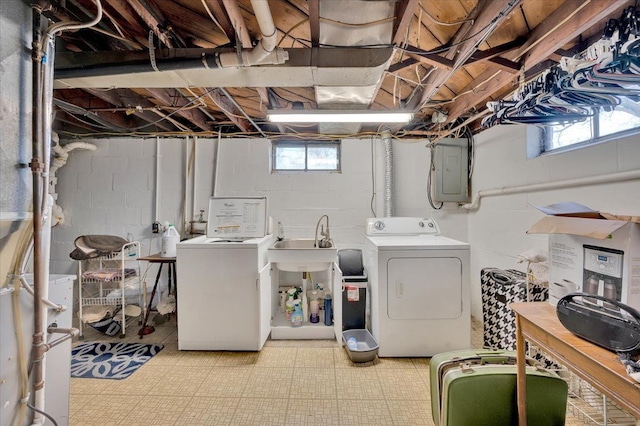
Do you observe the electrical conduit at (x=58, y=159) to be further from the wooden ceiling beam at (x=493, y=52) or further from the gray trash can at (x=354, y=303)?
the wooden ceiling beam at (x=493, y=52)

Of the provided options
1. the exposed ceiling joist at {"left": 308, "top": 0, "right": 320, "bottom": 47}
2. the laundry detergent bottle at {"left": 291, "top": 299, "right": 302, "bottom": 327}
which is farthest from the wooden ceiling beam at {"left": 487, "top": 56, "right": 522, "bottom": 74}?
the laundry detergent bottle at {"left": 291, "top": 299, "right": 302, "bottom": 327}

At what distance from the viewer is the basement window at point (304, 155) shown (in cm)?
355

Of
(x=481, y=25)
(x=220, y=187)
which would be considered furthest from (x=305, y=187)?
(x=481, y=25)

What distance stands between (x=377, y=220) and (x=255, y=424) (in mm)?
2126

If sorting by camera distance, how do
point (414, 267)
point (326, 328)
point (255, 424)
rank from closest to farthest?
point (255, 424) → point (414, 267) → point (326, 328)

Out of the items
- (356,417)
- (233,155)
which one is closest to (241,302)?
(356,417)

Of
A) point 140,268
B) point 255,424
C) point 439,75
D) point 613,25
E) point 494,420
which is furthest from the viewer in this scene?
point 140,268

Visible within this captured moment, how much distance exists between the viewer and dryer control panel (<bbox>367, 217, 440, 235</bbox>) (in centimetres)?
304

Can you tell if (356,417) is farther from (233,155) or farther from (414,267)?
(233,155)

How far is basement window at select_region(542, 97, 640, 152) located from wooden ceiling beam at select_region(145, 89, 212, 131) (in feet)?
10.3

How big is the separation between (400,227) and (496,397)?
1852 mm

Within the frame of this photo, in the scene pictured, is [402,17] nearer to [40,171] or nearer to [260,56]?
[260,56]

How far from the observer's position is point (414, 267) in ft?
7.84

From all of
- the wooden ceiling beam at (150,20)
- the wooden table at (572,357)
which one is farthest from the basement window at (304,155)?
the wooden table at (572,357)
